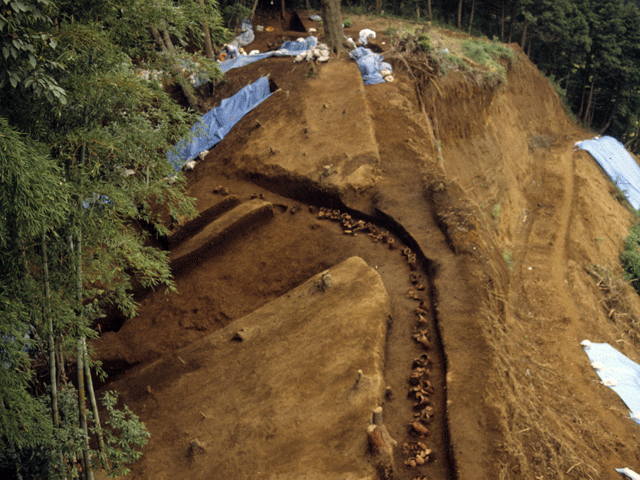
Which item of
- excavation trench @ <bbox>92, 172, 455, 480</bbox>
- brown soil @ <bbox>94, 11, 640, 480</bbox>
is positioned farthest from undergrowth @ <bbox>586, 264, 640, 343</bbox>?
excavation trench @ <bbox>92, 172, 455, 480</bbox>

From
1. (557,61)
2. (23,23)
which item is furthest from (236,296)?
(557,61)

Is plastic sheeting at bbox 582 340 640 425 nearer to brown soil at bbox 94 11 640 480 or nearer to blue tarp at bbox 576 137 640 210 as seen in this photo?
brown soil at bbox 94 11 640 480

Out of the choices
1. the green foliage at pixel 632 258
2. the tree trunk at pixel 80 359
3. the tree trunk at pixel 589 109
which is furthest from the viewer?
the tree trunk at pixel 589 109

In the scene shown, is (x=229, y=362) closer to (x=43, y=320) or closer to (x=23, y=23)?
(x=43, y=320)

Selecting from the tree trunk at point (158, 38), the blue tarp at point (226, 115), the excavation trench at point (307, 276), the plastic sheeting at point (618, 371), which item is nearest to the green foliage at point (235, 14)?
the tree trunk at point (158, 38)

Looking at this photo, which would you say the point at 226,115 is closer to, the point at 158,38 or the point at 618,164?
the point at 158,38

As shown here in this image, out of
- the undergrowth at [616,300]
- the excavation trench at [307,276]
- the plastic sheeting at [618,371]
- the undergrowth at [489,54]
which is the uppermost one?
the undergrowth at [489,54]

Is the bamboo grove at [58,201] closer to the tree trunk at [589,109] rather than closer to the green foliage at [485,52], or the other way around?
the green foliage at [485,52]
